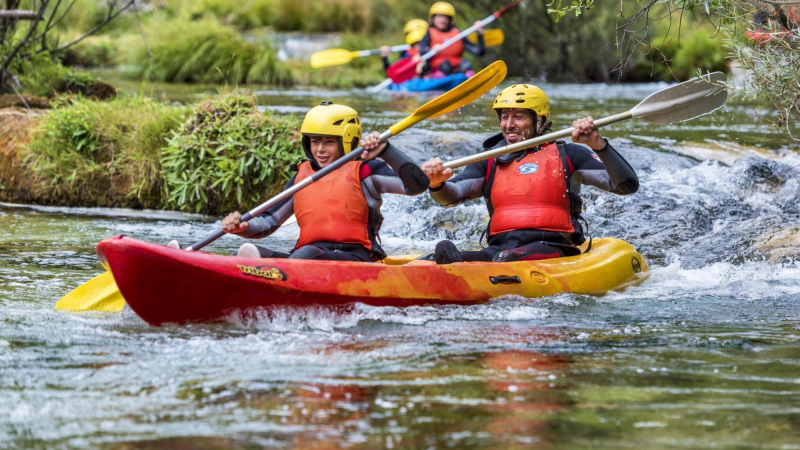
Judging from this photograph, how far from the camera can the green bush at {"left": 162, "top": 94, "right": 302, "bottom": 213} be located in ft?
25.5

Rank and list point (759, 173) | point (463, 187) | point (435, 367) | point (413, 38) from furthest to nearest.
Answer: point (413, 38), point (759, 173), point (463, 187), point (435, 367)

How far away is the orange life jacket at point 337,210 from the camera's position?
4914mm

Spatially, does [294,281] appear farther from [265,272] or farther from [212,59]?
[212,59]

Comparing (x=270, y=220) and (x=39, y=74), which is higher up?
(x=39, y=74)

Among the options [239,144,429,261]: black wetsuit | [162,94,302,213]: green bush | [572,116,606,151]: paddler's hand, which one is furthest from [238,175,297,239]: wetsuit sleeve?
[162,94,302,213]: green bush

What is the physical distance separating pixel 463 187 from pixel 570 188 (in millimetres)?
586

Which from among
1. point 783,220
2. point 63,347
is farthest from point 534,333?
point 783,220

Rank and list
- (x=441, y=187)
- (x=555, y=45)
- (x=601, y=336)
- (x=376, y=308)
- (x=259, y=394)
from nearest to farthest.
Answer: (x=259, y=394) < (x=601, y=336) < (x=376, y=308) < (x=441, y=187) < (x=555, y=45)

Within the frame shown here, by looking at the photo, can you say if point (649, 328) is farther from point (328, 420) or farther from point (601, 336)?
point (328, 420)

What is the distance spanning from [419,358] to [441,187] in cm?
152

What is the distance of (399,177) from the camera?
494cm

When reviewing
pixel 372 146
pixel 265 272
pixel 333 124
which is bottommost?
pixel 265 272

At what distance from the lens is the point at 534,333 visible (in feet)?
14.3

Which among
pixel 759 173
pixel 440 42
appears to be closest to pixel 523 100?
pixel 759 173
